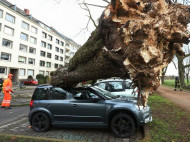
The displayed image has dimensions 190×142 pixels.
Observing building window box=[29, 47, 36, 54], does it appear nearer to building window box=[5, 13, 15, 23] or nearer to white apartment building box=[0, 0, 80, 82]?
white apartment building box=[0, 0, 80, 82]

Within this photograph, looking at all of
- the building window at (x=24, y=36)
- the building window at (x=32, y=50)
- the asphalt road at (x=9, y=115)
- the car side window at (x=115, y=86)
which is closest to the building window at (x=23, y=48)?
the building window at (x=24, y=36)

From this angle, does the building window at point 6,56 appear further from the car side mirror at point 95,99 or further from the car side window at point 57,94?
the car side mirror at point 95,99

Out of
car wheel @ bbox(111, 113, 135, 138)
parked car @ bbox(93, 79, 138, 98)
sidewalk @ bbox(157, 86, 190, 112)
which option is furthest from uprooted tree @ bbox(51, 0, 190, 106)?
sidewalk @ bbox(157, 86, 190, 112)

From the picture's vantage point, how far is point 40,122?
5.31m

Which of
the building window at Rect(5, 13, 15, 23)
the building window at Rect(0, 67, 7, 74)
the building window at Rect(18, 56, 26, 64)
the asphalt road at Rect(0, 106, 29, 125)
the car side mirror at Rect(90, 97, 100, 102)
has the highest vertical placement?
the building window at Rect(5, 13, 15, 23)

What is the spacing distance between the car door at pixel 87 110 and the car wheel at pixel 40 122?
0.91m

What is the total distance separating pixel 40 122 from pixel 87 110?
→ 170cm

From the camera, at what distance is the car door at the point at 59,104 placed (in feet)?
16.9

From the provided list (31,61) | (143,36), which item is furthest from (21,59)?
(143,36)

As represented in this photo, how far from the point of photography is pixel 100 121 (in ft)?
16.1

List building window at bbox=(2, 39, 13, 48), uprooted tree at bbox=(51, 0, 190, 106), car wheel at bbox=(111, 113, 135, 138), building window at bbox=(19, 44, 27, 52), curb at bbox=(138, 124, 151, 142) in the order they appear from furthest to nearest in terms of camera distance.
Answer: building window at bbox=(19, 44, 27, 52)
building window at bbox=(2, 39, 13, 48)
car wheel at bbox=(111, 113, 135, 138)
curb at bbox=(138, 124, 151, 142)
uprooted tree at bbox=(51, 0, 190, 106)

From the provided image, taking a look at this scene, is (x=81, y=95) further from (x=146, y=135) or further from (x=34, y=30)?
(x=34, y=30)

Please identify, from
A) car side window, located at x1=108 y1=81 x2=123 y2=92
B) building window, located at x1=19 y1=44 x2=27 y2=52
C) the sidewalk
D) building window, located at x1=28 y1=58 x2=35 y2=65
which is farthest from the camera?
building window, located at x1=28 y1=58 x2=35 y2=65

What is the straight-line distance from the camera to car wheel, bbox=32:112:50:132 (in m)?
5.25
